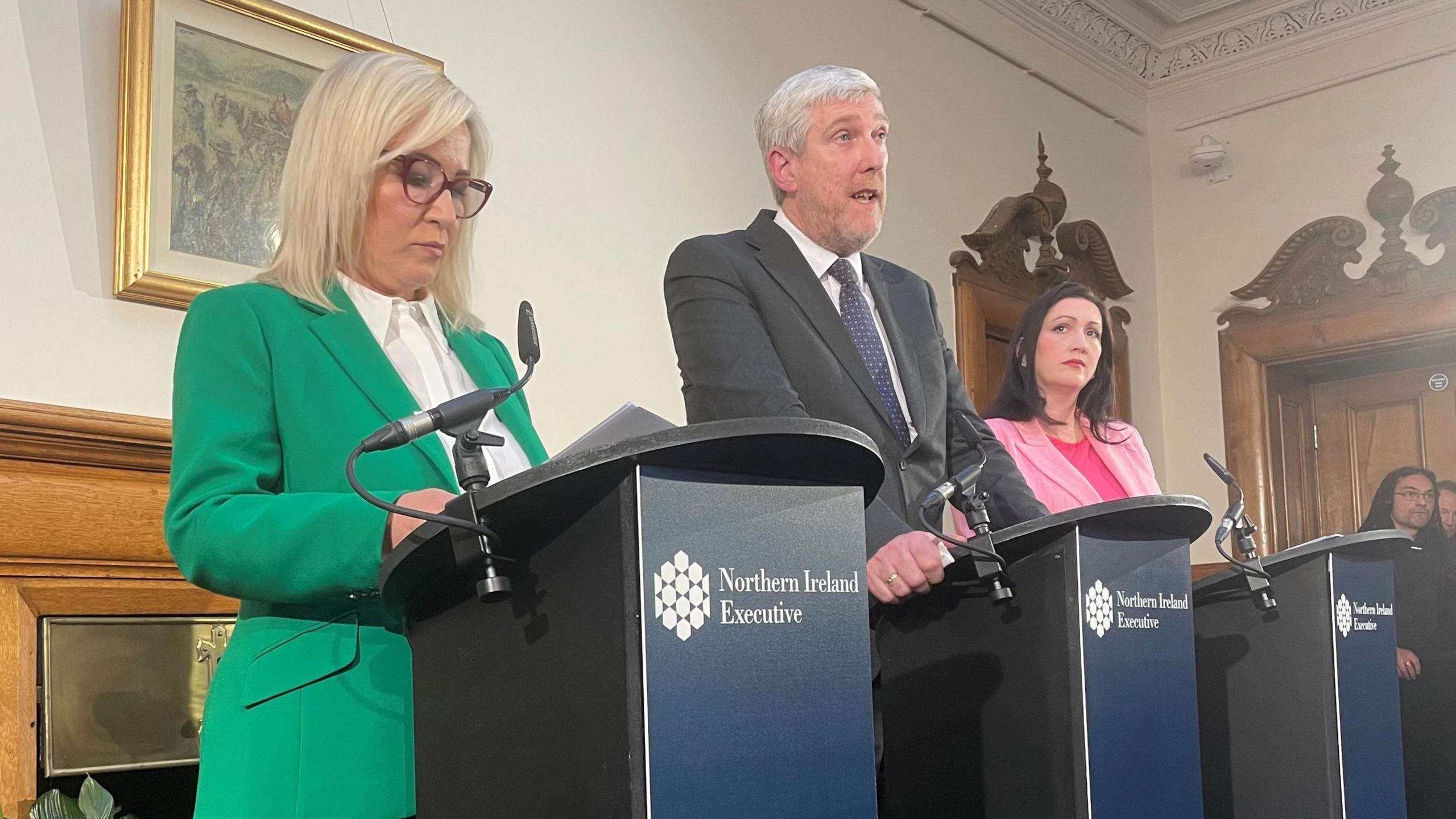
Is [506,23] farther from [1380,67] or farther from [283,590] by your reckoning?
[1380,67]

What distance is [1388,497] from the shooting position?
21.4 feet

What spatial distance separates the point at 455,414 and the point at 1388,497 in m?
6.26

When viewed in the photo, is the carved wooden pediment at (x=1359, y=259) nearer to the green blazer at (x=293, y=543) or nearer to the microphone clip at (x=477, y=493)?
the green blazer at (x=293, y=543)

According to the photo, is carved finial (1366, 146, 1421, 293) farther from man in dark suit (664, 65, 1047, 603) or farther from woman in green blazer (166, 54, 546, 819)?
woman in green blazer (166, 54, 546, 819)

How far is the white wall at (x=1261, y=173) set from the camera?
6891 millimetres

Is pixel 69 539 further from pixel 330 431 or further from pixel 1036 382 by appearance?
pixel 1036 382

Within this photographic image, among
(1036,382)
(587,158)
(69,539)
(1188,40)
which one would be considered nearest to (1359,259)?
(1188,40)

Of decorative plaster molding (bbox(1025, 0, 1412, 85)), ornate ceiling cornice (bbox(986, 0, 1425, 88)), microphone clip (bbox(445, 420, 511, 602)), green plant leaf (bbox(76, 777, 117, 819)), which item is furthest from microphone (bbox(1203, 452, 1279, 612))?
decorative plaster molding (bbox(1025, 0, 1412, 85))

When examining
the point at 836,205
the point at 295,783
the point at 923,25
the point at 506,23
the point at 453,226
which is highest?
the point at 923,25

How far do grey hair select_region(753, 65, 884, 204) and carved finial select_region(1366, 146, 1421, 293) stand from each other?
507 cm

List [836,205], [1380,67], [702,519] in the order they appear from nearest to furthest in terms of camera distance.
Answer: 1. [702,519]
2. [836,205]
3. [1380,67]

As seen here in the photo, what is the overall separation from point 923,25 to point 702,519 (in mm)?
5445

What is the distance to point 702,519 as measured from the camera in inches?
44.3

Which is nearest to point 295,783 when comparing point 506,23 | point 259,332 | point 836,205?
point 259,332
